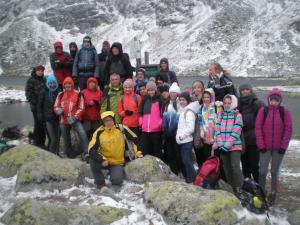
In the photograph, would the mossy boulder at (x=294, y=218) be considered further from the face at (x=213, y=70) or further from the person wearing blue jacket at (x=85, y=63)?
the person wearing blue jacket at (x=85, y=63)

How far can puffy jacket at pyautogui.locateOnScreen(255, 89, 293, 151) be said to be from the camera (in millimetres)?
6645

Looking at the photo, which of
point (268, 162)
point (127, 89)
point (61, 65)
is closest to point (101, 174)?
point (127, 89)

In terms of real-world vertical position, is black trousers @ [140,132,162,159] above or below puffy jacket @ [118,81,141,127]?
below

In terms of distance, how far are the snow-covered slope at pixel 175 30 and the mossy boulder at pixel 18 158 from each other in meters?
81.1

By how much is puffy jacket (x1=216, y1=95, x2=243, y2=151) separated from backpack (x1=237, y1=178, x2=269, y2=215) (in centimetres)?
65

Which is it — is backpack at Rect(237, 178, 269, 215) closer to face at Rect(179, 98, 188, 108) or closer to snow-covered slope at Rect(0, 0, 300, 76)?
face at Rect(179, 98, 188, 108)

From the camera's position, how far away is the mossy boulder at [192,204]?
5602 mm

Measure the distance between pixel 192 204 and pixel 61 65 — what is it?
17.6 feet

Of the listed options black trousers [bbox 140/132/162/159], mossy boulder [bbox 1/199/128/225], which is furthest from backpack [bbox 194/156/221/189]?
mossy boulder [bbox 1/199/128/225]

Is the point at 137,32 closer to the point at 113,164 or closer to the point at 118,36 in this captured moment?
the point at 118,36

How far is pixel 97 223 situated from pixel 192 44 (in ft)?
332

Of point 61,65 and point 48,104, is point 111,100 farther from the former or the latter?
point 61,65

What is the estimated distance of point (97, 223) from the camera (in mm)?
5664

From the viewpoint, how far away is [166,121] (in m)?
7.54
